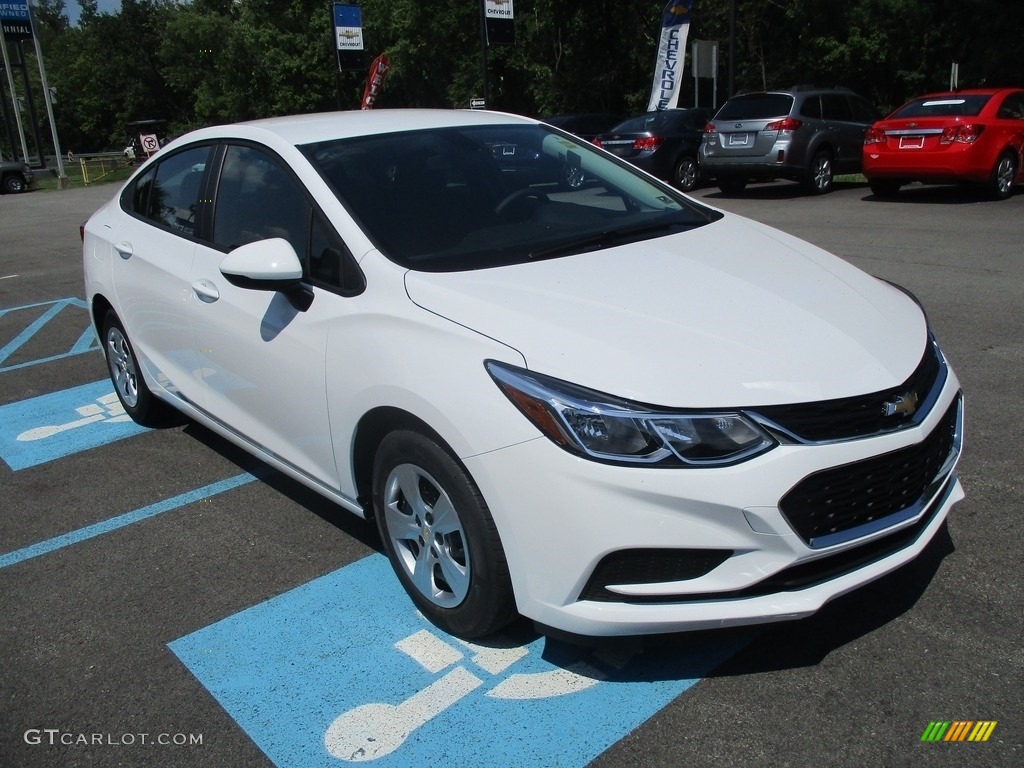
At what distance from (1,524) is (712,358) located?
3.45 m

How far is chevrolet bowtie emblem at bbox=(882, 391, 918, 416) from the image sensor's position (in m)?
2.72

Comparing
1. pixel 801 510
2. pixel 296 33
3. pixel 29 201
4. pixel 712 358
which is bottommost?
pixel 29 201

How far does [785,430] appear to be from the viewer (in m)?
2.55

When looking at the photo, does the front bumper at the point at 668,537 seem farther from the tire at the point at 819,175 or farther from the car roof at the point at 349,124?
the tire at the point at 819,175

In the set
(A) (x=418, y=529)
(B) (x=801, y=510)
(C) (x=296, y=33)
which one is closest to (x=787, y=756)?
(B) (x=801, y=510)

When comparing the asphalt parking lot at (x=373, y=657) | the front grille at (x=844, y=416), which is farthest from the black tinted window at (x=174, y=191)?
the front grille at (x=844, y=416)

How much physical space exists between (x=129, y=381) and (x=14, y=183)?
106 feet

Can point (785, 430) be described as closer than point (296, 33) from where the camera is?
Yes

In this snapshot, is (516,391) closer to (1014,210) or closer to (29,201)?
(1014,210)

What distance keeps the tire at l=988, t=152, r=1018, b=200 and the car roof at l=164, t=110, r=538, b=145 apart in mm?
11485

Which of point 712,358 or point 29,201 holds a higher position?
point 712,358

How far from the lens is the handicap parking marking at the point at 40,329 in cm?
723

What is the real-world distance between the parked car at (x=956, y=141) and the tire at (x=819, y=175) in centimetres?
153

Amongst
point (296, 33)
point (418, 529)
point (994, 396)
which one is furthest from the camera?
point (296, 33)
